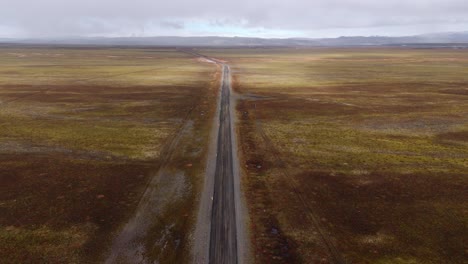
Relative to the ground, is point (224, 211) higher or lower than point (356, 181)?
lower

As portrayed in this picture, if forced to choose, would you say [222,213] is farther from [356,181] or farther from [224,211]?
[356,181]

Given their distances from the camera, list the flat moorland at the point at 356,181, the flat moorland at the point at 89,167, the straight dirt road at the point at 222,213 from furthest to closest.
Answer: the flat moorland at the point at 89,167, the flat moorland at the point at 356,181, the straight dirt road at the point at 222,213

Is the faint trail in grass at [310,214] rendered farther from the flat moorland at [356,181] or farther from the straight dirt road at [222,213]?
the straight dirt road at [222,213]

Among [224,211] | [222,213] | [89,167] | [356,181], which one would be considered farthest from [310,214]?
[89,167]

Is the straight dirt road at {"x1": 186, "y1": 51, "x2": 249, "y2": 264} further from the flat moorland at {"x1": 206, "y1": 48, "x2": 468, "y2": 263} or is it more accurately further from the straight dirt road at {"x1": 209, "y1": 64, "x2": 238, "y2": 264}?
the flat moorland at {"x1": 206, "y1": 48, "x2": 468, "y2": 263}

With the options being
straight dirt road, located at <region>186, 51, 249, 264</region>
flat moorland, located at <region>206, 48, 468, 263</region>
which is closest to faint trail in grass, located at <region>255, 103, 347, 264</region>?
flat moorland, located at <region>206, 48, 468, 263</region>

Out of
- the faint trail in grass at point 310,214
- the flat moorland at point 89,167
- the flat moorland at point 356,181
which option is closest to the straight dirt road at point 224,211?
the flat moorland at point 356,181

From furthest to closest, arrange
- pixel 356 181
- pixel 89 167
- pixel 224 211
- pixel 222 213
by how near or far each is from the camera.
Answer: pixel 89 167 < pixel 356 181 < pixel 224 211 < pixel 222 213
